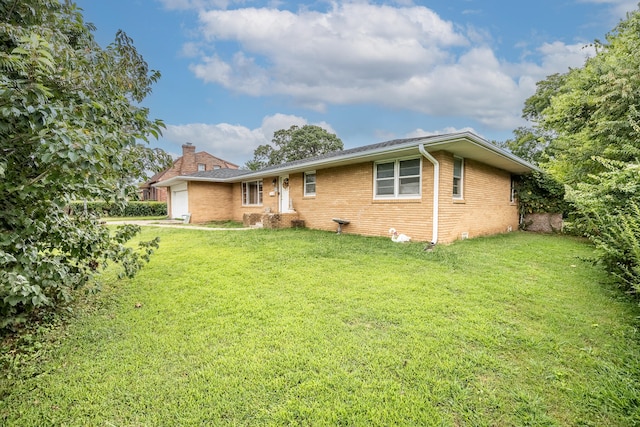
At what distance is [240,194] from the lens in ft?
54.4

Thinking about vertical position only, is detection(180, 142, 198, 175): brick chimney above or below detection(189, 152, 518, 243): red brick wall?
above

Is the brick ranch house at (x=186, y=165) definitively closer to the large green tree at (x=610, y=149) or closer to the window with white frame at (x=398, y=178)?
the window with white frame at (x=398, y=178)

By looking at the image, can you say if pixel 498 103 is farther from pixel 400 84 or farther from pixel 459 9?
pixel 459 9

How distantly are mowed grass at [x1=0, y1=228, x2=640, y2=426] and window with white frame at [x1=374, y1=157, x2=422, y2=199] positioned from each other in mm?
3812

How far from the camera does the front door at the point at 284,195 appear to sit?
12.8 metres

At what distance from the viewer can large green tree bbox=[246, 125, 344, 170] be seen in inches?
1549

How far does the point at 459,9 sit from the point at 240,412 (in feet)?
38.8

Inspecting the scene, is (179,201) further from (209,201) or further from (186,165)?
(186,165)

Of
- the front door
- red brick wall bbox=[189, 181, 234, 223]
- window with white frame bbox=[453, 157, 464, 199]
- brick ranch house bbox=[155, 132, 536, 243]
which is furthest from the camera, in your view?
red brick wall bbox=[189, 181, 234, 223]

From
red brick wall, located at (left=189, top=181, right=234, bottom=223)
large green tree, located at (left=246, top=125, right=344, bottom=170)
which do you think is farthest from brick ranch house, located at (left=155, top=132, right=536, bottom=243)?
large green tree, located at (left=246, top=125, right=344, bottom=170)

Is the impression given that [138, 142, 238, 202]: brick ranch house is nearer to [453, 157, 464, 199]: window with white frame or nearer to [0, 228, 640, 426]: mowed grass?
[453, 157, 464, 199]: window with white frame

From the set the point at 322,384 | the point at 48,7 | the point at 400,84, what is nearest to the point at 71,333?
the point at 322,384

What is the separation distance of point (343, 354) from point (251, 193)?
14232 millimetres

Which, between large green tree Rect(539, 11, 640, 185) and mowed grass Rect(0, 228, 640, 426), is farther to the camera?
large green tree Rect(539, 11, 640, 185)
